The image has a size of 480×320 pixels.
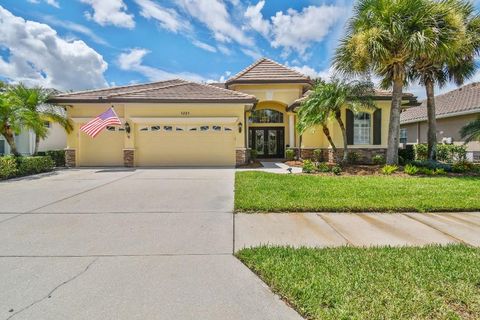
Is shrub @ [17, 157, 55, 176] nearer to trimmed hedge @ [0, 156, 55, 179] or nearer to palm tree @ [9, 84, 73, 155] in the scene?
trimmed hedge @ [0, 156, 55, 179]

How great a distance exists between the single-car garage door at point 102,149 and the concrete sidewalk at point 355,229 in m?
12.8

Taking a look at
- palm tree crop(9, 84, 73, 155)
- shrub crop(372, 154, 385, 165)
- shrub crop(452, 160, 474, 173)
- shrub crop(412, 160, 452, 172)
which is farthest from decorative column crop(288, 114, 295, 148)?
palm tree crop(9, 84, 73, 155)

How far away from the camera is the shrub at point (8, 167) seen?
11.3m

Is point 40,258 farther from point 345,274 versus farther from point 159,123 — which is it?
point 159,123

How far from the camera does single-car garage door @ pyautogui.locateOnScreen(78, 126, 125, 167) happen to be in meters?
16.3

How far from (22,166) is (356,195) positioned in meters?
14.1

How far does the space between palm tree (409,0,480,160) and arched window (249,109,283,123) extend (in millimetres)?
9248

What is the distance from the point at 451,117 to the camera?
64.8 feet

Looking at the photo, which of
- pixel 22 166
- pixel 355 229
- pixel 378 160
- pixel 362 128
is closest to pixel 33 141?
pixel 22 166

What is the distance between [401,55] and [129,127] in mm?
14149

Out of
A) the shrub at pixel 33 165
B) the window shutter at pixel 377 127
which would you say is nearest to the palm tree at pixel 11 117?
the shrub at pixel 33 165

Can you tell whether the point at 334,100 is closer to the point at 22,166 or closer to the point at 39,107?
the point at 22,166

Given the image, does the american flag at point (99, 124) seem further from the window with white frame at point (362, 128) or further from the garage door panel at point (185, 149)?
the window with white frame at point (362, 128)

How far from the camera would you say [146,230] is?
511 cm
